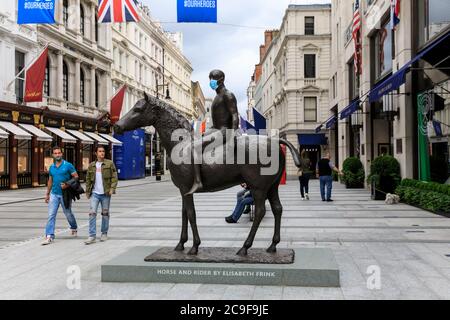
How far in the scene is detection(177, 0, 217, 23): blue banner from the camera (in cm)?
1200

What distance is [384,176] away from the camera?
1655cm

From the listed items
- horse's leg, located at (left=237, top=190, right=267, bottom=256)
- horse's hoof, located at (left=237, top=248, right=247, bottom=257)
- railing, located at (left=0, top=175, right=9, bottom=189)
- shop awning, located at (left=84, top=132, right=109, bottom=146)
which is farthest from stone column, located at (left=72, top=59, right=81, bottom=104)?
horse's hoof, located at (left=237, top=248, right=247, bottom=257)

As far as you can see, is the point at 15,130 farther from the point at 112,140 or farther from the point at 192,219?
the point at 192,219

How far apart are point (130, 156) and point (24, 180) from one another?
1283 cm

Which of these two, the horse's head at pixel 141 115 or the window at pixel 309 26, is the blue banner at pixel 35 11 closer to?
the horse's head at pixel 141 115

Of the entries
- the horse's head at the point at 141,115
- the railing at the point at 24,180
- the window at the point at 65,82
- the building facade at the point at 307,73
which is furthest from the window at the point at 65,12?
the horse's head at the point at 141,115

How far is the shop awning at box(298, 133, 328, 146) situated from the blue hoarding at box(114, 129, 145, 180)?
14800 mm

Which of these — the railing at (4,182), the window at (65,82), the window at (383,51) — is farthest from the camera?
the window at (65,82)

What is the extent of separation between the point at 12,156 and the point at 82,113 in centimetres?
1010

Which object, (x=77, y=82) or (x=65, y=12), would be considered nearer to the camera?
(x=65, y=12)

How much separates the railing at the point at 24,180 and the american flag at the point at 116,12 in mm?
→ 15541

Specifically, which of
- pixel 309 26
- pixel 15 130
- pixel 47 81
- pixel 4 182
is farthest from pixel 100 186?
pixel 309 26

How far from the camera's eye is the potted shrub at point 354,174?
75.4 feet
